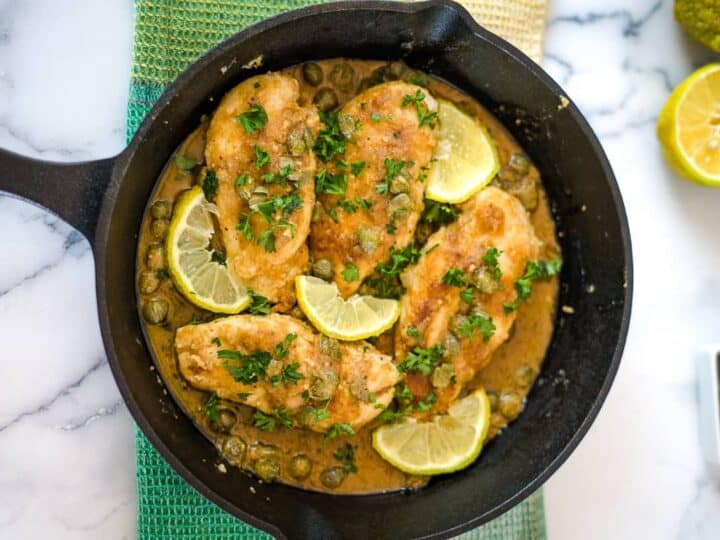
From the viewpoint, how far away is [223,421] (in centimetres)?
342

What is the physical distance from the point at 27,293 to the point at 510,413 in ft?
6.58

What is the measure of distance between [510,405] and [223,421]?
1.17 m

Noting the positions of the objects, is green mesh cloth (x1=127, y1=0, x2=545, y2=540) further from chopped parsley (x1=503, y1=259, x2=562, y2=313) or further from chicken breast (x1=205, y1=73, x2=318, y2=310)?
chopped parsley (x1=503, y1=259, x2=562, y2=313)

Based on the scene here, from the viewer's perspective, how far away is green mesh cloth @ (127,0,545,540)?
3.39m

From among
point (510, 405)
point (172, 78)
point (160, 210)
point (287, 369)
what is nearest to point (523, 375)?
point (510, 405)

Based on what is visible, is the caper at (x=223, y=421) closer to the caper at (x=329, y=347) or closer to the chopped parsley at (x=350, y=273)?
the caper at (x=329, y=347)

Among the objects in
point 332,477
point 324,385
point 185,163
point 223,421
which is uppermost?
point 185,163

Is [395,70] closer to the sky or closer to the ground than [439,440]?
closer to the sky

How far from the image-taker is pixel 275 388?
10.9 ft

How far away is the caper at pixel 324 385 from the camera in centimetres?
334

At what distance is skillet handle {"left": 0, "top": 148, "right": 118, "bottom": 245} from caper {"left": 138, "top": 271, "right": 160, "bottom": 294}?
44cm

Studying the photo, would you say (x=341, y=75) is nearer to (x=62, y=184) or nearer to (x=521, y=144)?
(x=521, y=144)

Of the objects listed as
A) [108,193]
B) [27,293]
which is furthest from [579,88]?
[27,293]

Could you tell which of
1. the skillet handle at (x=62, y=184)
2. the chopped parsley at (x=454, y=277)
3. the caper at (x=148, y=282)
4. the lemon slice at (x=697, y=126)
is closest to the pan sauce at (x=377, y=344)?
the caper at (x=148, y=282)
